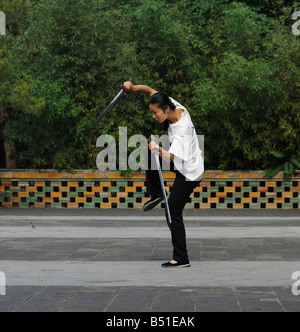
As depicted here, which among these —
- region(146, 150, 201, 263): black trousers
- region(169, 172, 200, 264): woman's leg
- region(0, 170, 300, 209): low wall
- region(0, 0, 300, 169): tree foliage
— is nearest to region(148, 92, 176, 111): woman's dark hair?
region(146, 150, 201, 263): black trousers

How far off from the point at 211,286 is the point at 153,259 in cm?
171

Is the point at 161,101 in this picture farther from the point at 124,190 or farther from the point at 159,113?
the point at 124,190

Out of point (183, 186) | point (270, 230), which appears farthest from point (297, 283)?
point (270, 230)

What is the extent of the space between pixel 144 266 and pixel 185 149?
4.14 ft

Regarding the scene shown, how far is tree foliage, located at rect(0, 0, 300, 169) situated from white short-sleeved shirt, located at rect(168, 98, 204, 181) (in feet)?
24.8

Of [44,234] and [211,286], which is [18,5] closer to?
[44,234]

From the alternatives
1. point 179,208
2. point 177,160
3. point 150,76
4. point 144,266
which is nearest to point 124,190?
point 150,76

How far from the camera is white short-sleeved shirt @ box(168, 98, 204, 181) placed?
21.5ft

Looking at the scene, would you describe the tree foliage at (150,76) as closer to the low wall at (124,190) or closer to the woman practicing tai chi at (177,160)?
the low wall at (124,190)

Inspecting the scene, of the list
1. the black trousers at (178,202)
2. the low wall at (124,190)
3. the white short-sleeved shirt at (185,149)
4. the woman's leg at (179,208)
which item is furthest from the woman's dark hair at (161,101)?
the low wall at (124,190)

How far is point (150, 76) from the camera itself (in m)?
15.1
